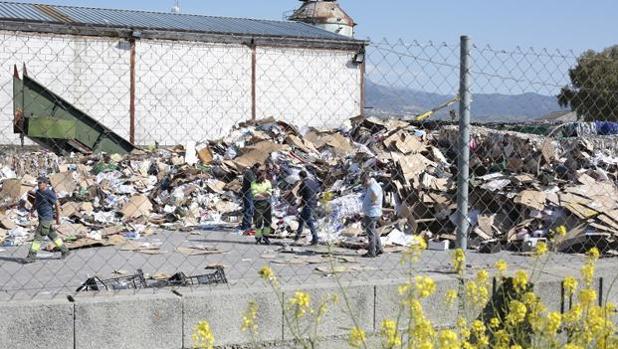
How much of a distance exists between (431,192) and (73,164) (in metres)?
10.2

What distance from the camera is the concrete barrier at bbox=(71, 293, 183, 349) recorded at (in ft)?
14.1

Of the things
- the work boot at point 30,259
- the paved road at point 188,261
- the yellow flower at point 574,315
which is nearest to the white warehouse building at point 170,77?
the paved road at point 188,261

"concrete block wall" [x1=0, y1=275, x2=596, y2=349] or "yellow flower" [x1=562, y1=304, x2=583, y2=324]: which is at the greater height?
"yellow flower" [x1=562, y1=304, x2=583, y2=324]

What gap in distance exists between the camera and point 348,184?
1677 centimetres

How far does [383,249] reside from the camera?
12.9 m

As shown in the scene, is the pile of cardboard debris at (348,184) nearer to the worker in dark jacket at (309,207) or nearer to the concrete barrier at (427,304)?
the worker in dark jacket at (309,207)

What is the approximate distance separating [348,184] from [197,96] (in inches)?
223

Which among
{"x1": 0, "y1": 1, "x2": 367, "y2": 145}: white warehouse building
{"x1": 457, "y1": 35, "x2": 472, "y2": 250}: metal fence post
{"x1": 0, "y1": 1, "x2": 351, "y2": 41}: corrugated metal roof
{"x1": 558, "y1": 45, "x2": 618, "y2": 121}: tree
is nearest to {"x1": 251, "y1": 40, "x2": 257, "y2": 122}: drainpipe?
{"x1": 0, "y1": 1, "x2": 367, "y2": 145}: white warehouse building

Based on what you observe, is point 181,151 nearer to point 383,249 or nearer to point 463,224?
point 383,249

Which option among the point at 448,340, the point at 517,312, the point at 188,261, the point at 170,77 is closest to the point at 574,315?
the point at 517,312

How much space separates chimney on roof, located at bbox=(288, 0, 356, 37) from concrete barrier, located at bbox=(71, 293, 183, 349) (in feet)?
141

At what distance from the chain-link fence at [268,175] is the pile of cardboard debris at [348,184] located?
0.05 m

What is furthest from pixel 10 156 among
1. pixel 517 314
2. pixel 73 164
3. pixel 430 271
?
pixel 517 314

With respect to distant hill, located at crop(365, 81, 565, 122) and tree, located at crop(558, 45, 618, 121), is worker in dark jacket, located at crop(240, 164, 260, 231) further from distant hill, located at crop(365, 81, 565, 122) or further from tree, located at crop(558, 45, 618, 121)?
distant hill, located at crop(365, 81, 565, 122)
